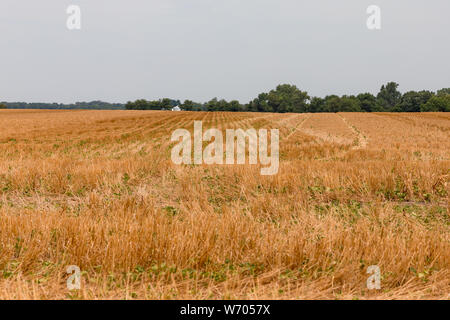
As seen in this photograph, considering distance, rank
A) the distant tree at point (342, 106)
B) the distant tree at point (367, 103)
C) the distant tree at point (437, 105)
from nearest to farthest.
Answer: the distant tree at point (437, 105), the distant tree at point (342, 106), the distant tree at point (367, 103)

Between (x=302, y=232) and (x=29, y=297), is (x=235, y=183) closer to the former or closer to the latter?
(x=302, y=232)

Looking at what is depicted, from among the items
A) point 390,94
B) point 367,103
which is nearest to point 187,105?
point 367,103

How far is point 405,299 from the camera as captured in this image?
10.3 feet

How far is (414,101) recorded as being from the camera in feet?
384

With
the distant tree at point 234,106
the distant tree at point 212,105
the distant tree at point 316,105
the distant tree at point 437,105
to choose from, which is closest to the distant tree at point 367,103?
the distant tree at point 316,105

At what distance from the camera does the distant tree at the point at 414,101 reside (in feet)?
381

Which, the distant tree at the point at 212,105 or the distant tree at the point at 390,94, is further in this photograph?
the distant tree at the point at 390,94

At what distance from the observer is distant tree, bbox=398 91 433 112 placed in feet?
381

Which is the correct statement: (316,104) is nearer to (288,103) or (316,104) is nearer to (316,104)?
(316,104)

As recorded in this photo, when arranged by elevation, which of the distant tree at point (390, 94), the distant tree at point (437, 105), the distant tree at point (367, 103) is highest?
the distant tree at point (390, 94)

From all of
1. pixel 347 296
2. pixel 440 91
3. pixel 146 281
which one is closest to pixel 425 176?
pixel 347 296

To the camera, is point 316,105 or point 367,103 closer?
point 367,103

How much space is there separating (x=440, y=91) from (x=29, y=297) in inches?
8187

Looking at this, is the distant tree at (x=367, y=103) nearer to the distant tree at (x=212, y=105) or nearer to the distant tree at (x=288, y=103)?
the distant tree at (x=288, y=103)
